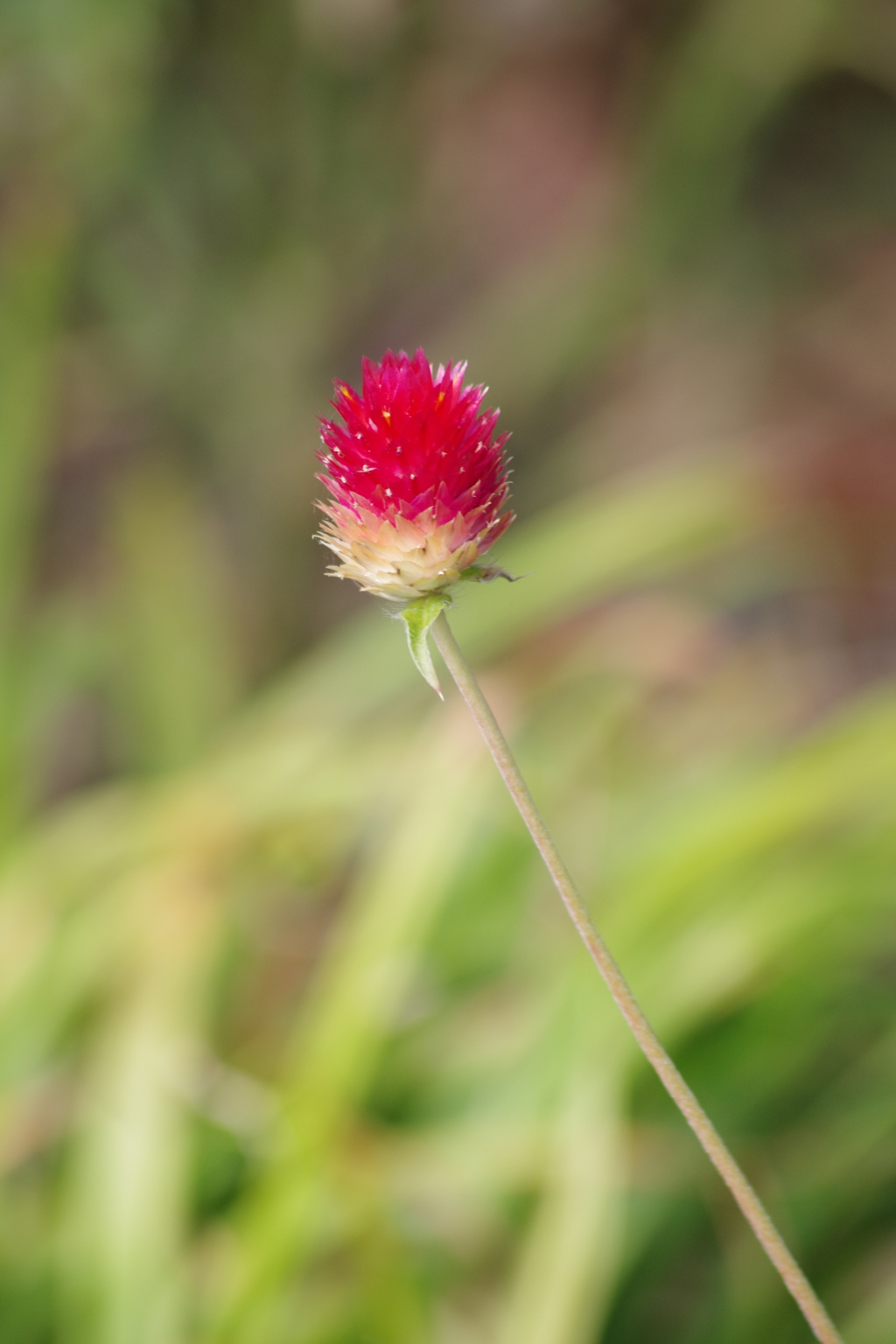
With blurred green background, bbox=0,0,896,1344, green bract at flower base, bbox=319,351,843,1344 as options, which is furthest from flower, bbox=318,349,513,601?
blurred green background, bbox=0,0,896,1344

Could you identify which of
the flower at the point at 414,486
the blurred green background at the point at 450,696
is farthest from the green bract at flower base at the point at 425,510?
the blurred green background at the point at 450,696

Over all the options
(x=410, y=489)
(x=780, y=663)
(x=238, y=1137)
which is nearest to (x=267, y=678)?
(x=780, y=663)

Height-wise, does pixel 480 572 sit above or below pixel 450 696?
below

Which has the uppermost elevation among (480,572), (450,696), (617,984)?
(450,696)

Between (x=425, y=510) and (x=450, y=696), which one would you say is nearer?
(x=425, y=510)

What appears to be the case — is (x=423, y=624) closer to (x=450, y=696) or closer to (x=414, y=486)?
(x=414, y=486)

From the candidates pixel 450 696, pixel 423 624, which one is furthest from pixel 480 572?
pixel 450 696

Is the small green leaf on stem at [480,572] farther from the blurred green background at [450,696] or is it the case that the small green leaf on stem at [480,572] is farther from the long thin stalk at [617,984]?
the blurred green background at [450,696]
